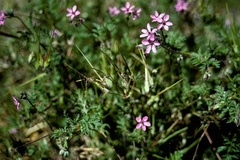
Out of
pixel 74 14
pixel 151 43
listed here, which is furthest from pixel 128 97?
pixel 74 14

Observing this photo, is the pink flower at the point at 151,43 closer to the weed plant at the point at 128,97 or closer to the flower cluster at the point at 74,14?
the weed plant at the point at 128,97

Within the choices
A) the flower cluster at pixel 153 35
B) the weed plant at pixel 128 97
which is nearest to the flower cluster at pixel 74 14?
the weed plant at pixel 128 97

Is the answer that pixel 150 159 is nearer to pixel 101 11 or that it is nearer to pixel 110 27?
pixel 110 27

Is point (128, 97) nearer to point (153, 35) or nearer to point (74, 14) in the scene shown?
point (153, 35)

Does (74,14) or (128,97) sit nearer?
(128,97)

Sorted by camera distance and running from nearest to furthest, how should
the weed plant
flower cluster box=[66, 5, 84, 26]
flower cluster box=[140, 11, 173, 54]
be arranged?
1. flower cluster box=[140, 11, 173, 54]
2. the weed plant
3. flower cluster box=[66, 5, 84, 26]

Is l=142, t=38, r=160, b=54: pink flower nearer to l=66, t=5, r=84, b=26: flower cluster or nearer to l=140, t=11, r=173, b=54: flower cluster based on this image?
l=140, t=11, r=173, b=54: flower cluster

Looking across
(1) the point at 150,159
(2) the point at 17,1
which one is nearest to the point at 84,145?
(1) the point at 150,159

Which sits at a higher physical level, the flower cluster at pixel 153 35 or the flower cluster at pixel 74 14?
the flower cluster at pixel 74 14

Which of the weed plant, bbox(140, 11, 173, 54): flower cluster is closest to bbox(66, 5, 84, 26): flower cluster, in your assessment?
the weed plant

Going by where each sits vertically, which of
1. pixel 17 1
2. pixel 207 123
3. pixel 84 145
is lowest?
pixel 207 123

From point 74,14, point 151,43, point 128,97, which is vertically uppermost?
point 74,14
